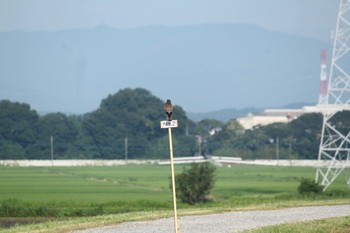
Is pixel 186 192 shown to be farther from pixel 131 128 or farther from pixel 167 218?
pixel 131 128

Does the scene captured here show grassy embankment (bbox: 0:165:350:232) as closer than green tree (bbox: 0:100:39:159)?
Yes

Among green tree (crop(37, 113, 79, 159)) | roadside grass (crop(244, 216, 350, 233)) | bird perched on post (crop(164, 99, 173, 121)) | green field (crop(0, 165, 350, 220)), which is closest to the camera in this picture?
bird perched on post (crop(164, 99, 173, 121))

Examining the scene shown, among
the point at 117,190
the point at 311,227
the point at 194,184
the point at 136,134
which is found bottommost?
the point at 311,227

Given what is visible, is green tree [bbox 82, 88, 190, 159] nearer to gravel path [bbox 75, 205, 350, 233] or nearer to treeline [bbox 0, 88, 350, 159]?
treeline [bbox 0, 88, 350, 159]

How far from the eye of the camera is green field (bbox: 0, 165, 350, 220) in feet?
109

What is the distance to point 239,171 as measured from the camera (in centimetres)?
7294

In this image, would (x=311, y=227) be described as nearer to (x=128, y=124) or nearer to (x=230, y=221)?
(x=230, y=221)

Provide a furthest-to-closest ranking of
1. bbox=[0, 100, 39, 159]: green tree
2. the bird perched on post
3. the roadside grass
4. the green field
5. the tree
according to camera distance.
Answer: bbox=[0, 100, 39, 159]: green tree → the tree → the green field → the roadside grass → the bird perched on post

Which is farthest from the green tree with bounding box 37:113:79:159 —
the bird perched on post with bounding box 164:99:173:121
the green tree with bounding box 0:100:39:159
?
the bird perched on post with bounding box 164:99:173:121

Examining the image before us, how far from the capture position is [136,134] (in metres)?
88.9

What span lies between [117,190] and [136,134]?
126ft

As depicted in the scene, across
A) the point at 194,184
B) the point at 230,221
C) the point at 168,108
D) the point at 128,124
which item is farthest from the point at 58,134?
the point at 168,108

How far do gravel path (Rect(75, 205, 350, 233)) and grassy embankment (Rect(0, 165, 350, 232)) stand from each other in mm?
794

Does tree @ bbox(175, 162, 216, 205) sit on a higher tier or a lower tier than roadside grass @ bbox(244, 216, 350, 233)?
higher
